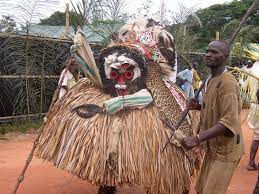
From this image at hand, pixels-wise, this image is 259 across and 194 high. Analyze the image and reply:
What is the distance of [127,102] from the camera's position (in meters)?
4.07

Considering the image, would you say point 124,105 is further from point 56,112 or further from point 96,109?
point 56,112

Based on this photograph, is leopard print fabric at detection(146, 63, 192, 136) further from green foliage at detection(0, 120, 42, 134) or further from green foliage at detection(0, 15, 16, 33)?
green foliage at detection(0, 15, 16, 33)

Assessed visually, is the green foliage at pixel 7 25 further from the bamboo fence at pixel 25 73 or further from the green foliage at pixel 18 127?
the green foliage at pixel 18 127

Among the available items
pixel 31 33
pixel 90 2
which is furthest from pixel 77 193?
pixel 31 33

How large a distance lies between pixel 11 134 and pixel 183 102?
17.3 feet

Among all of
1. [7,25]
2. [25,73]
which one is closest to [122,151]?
[25,73]

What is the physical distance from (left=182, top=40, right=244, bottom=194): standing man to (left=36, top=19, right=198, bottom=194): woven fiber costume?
1.91 feet

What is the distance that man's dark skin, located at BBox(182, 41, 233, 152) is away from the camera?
10.5ft

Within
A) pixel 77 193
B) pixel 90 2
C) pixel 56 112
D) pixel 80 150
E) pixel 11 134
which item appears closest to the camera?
pixel 80 150

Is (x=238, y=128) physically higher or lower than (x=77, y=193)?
higher

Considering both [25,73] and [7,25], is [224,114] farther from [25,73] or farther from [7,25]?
[7,25]

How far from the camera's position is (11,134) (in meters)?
9.06

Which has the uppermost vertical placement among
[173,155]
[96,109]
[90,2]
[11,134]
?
[90,2]

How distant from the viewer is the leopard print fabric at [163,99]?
4.22 meters
